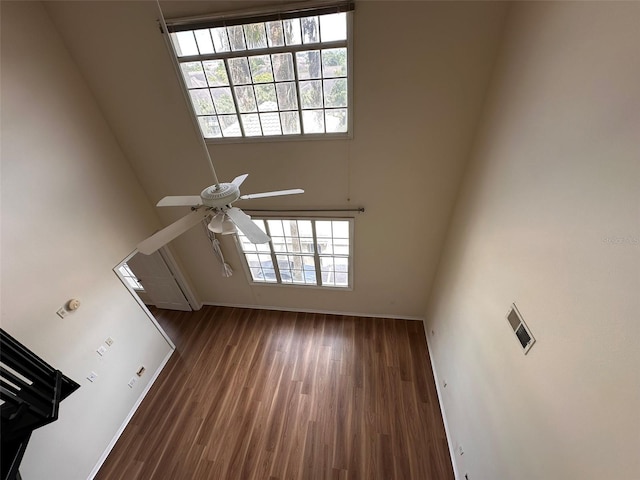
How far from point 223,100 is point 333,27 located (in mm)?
1368

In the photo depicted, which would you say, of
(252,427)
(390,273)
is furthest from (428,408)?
(252,427)

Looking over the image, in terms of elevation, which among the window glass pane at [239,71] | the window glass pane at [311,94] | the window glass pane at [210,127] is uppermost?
the window glass pane at [311,94]

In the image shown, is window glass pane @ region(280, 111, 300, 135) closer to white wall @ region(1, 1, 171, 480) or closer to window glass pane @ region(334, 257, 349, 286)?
window glass pane @ region(334, 257, 349, 286)

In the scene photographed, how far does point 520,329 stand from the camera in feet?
6.13

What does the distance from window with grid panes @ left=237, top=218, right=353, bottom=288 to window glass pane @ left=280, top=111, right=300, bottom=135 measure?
1.22 m

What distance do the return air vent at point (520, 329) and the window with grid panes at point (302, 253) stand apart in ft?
6.83

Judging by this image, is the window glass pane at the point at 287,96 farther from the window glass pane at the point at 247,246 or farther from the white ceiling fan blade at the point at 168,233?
the window glass pane at the point at 247,246

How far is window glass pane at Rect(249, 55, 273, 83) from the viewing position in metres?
2.63

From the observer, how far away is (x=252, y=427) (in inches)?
132

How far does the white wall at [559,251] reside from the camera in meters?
1.16

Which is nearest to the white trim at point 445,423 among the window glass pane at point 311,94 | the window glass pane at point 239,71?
the window glass pane at point 311,94

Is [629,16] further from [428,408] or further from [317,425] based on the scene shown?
[317,425]

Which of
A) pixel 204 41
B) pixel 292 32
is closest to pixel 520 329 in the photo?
pixel 292 32

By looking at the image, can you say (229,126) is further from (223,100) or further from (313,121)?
(313,121)
